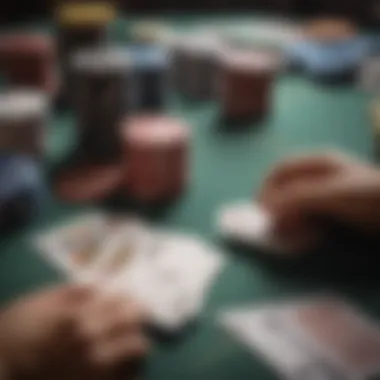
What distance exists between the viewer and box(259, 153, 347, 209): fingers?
1.17m

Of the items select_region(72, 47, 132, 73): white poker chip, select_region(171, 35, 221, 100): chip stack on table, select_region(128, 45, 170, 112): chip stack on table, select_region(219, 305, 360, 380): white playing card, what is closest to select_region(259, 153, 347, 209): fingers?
select_region(219, 305, 360, 380): white playing card

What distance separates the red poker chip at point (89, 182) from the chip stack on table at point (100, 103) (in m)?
0.04

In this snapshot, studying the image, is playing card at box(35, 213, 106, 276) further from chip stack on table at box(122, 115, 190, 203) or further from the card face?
the card face

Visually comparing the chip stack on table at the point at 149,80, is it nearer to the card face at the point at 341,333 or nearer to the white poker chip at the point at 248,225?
the white poker chip at the point at 248,225

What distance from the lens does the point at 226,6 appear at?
9.08 ft

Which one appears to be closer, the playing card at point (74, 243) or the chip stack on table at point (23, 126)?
the playing card at point (74, 243)

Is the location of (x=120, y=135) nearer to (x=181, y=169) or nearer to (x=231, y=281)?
(x=181, y=169)

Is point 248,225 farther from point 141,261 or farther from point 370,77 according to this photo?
point 370,77

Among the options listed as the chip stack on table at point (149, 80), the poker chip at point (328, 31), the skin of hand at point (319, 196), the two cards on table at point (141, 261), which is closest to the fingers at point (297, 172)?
the skin of hand at point (319, 196)

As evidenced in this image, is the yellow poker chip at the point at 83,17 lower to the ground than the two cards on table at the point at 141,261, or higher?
higher

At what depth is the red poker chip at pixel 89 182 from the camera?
50.5 inches

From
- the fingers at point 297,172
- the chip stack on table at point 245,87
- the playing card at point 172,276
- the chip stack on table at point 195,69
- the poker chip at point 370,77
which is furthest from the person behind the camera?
the poker chip at point 370,77

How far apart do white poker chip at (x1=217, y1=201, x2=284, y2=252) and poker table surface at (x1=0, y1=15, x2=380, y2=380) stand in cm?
2

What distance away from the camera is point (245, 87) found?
1643 mm
